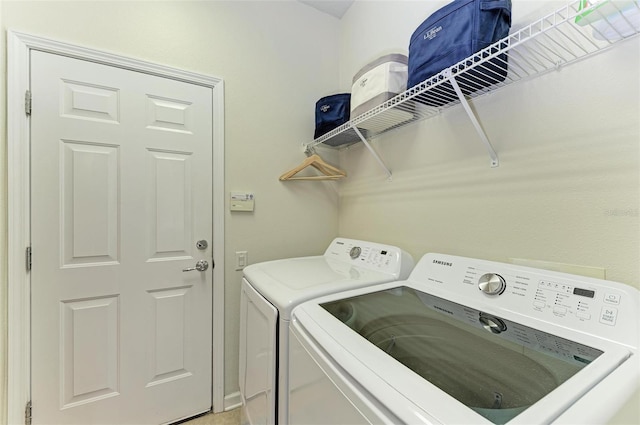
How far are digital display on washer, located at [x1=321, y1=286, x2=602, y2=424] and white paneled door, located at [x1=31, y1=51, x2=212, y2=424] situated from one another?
Answer: 1199mm

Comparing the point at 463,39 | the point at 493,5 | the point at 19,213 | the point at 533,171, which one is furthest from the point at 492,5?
the point at 19,213

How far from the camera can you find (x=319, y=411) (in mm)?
743

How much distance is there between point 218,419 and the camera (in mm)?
1726

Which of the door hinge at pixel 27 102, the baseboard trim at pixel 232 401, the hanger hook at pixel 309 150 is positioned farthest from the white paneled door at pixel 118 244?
the hanger hook at pixel 309 150

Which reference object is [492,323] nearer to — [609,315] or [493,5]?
[609,315]

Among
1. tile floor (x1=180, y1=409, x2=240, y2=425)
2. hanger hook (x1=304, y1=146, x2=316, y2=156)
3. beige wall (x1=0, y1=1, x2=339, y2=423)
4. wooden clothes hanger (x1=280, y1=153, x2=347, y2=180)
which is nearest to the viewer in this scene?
beige wall (x1=0, y1=1, x2=339, y2=423)

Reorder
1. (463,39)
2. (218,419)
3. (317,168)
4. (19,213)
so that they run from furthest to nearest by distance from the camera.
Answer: (317,168)
(218,419)
(19,213)
(463,39)

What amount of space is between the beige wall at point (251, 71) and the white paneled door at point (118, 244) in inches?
6.1

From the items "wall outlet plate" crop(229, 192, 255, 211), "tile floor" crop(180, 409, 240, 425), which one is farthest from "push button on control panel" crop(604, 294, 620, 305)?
"tile floor" crop(180, 409, 240, 425)

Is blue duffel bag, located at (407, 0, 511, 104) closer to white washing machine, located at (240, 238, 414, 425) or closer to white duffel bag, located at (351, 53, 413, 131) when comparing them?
white duffel bag, located at (351, 53, 413, 131)

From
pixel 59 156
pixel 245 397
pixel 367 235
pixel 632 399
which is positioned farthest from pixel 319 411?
pixel 59 156

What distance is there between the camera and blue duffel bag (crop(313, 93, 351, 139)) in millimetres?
1807

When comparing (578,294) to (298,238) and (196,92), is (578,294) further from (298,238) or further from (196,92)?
(196,92)

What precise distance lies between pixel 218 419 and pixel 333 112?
6.99 ft
